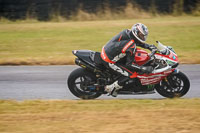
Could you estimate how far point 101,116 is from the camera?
21.1ft

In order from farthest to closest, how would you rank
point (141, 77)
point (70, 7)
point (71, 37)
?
point (70, 7) → point (71, 37) → point (141, 77)

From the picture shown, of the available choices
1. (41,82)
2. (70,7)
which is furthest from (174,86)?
(70,7)

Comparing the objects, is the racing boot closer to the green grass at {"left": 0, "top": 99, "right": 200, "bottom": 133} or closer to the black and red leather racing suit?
the black and red leather racing suit

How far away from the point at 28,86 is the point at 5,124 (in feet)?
12.0

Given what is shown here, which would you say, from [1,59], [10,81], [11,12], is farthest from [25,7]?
[10,81]

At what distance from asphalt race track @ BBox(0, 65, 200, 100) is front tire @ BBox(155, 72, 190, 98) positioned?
41cm

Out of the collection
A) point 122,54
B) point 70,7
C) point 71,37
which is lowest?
point 71,37

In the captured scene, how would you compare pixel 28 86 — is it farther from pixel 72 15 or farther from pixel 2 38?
pixel 72 15

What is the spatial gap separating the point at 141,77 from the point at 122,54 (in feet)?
2.02

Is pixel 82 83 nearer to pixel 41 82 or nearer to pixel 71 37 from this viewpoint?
pixel 41 82

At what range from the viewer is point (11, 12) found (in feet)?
61.6

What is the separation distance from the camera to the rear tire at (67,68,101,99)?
805 centimetres

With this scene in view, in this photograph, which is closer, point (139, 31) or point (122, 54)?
point (139, 31)

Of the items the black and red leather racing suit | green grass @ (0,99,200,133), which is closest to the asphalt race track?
the black and red leather racing suit
